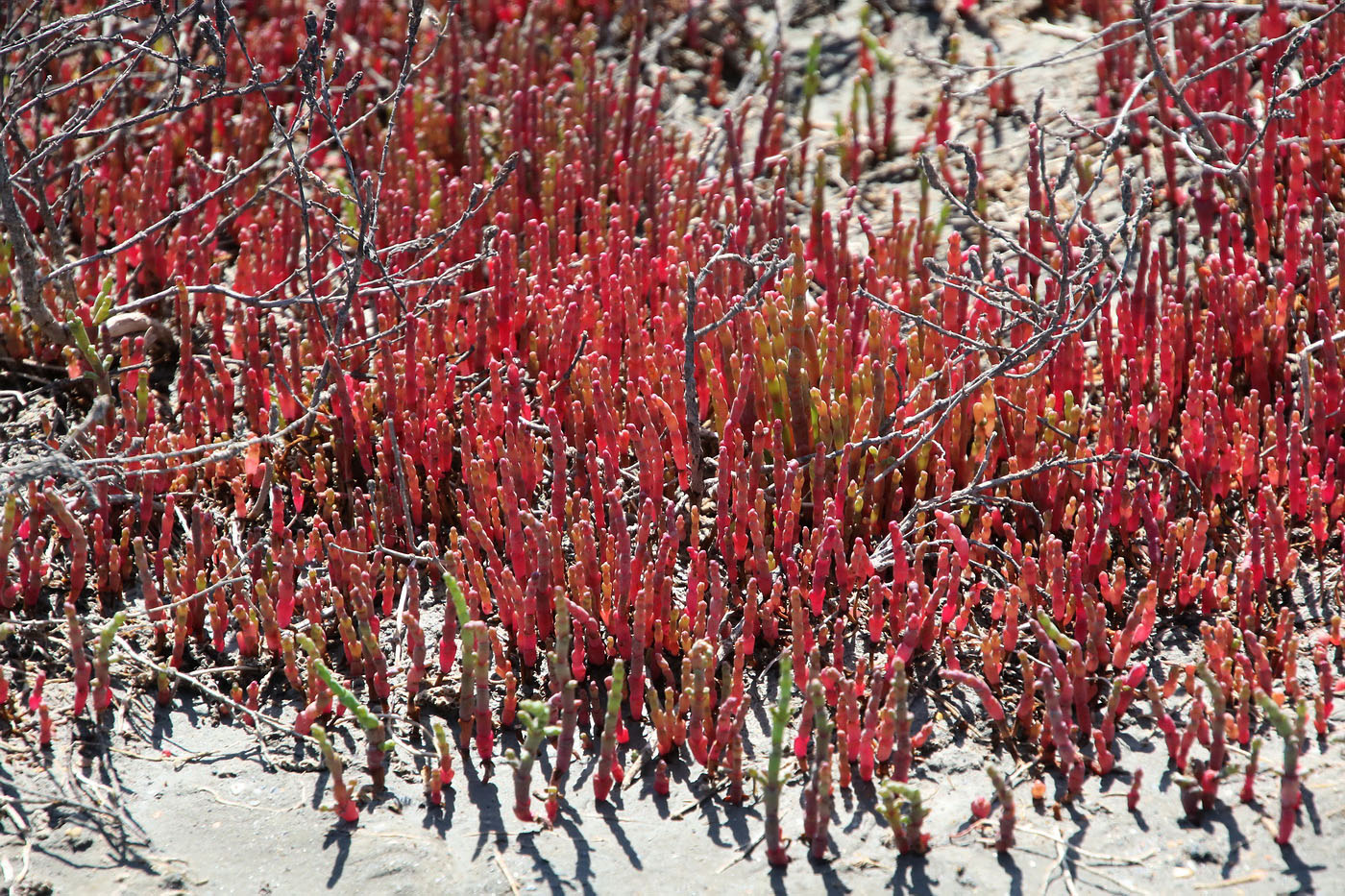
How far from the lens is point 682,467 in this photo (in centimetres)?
328

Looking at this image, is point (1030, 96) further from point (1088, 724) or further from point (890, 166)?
point (1088, 724)

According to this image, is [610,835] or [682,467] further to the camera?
[682,467]

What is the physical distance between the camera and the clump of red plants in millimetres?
2631

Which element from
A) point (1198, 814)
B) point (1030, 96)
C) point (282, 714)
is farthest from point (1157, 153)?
point (282, 714)

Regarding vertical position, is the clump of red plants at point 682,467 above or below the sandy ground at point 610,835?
above

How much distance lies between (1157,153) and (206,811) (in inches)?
169

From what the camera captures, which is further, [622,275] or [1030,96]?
[1030,96]

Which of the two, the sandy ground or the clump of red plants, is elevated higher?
the clump of red plants

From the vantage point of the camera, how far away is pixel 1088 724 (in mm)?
2561

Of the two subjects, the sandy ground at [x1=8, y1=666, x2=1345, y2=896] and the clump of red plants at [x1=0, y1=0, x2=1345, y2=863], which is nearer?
the sandy ground at [x1=8, y1=666, x2=1345, y2=896]

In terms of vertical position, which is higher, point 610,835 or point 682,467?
point 682,467

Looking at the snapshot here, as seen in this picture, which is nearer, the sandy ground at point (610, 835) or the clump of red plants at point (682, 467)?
the sandy ground at point (610, 835)

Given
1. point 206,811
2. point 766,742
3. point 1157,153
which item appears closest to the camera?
point 206,811

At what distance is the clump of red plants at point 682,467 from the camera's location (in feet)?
8.63
